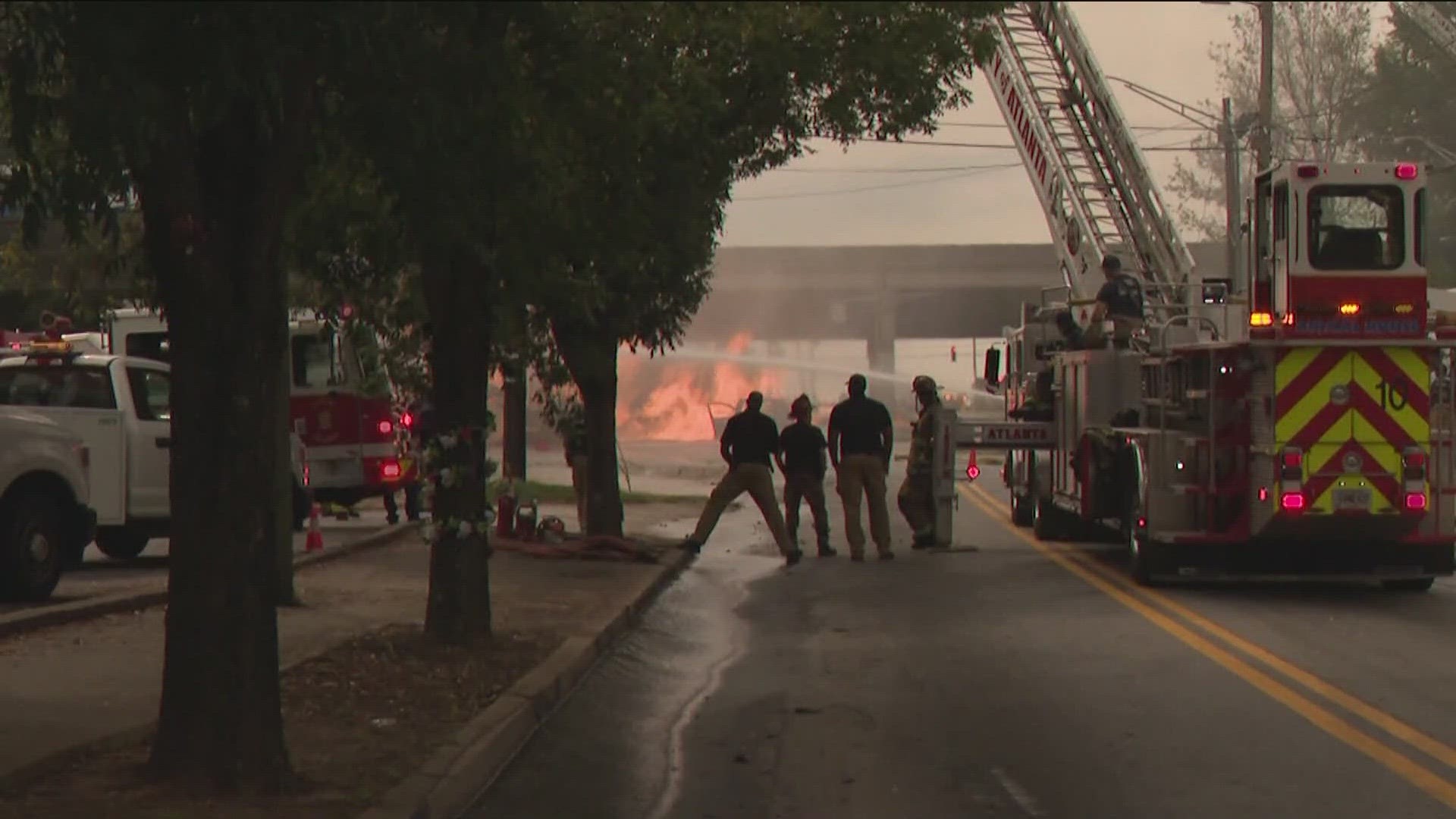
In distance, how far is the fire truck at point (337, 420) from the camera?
81.1 feet

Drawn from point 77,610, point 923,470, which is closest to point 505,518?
point 923,470

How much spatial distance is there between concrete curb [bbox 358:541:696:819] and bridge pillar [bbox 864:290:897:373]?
61988mm

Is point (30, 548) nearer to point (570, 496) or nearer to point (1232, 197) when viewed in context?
point (570, 496)

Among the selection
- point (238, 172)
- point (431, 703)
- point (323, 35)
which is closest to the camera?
point (323, 35)

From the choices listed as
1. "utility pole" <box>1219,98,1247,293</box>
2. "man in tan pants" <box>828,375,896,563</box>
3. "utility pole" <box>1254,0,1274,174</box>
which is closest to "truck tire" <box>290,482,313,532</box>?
"man in tan pants" <box>828,375,896,563</box>

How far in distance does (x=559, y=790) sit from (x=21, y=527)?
7.63 m

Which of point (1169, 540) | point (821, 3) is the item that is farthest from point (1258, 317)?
point (821, 3)

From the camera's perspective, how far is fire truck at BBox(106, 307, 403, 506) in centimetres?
2472

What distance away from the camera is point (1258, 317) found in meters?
17.1

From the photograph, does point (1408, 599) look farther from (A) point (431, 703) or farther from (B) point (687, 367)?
(B) point (687, 367)

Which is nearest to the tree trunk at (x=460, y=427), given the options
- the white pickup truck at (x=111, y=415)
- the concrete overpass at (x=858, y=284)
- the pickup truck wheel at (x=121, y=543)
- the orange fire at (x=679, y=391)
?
the white pickup truck at (x=111, y=415)

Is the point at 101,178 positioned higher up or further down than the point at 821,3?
further down

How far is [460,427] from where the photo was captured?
529 inches

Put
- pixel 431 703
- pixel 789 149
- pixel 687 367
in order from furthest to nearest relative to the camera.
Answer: pixel 687 367
pixel 789 149
pixel 431 703
